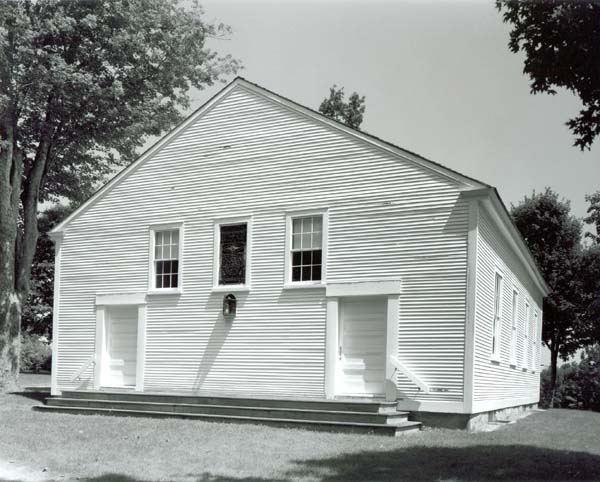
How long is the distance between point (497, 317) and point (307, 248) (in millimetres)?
4951

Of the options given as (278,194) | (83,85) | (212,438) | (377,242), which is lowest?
(212,438)

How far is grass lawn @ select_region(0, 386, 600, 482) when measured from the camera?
33.8 feet

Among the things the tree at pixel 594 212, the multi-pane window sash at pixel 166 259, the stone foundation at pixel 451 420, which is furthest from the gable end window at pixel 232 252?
the tree at pixel 594 212

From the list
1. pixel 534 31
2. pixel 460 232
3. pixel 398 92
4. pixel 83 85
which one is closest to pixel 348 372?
pixel 460 232

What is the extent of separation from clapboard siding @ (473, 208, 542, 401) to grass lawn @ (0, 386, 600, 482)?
5.67ft

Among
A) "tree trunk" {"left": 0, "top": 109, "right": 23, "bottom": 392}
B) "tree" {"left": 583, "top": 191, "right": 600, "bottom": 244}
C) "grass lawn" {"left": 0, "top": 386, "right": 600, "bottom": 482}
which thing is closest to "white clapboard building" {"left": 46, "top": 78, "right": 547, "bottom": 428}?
"grass lawn" {"left": 0, "top": 386, "right": 600, "bottom": 482}

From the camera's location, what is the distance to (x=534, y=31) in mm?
10781

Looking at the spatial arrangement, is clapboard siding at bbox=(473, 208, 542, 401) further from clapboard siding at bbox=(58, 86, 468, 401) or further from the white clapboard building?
clapboard siding at bbox=(58, 86, 468, 401)

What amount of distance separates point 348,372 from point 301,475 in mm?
6880

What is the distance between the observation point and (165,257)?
1978 centimetres

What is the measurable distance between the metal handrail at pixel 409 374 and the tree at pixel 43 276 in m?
33.1

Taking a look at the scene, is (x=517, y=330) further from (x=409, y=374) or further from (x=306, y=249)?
(x=306, y=249)

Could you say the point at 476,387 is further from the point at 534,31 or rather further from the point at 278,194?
the point at 534,31

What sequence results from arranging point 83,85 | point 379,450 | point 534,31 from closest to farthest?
1. point 534,31
2. point 379,450
3. point 83,85
